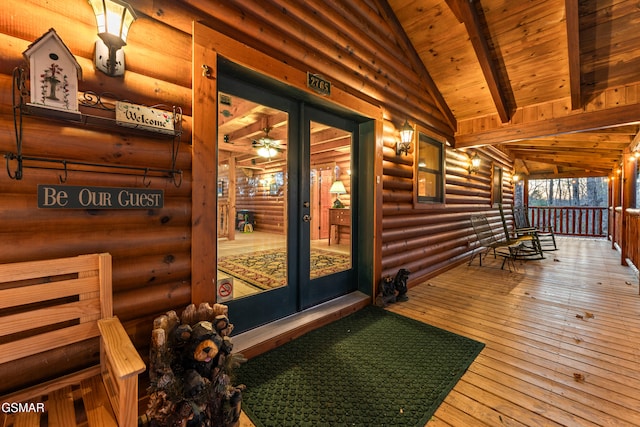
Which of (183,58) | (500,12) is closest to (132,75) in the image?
(183,58)

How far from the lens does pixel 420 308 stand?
2.95 meters

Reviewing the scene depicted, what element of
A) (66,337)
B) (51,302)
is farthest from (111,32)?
(66,337)

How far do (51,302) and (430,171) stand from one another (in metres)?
4.47

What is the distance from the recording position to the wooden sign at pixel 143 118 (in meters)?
1.34

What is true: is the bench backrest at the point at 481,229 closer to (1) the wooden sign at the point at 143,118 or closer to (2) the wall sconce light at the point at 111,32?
(1) the wooden sign at the point at 143,118

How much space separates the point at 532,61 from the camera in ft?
10.8

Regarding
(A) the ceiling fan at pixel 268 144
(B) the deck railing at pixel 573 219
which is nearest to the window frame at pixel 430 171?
(A) the ceiling fan at pixel 268 144

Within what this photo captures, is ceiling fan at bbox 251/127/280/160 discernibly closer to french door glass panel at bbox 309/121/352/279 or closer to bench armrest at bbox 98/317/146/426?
french door glass panel at bbox 309/121/352/279

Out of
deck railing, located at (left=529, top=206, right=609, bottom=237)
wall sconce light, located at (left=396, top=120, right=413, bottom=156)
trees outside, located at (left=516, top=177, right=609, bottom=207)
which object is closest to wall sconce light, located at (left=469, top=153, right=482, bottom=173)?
wall sconce light, located at (left=396, top=120, right=413, bottom=156)

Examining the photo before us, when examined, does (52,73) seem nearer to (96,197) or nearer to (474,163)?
(96,197)

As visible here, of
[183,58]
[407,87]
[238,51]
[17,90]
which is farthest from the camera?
[407,87]

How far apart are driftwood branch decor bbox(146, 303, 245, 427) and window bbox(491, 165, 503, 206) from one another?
7.42 metres

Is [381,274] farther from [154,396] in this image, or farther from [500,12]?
[500,12]

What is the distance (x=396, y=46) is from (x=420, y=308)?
3.30 m
